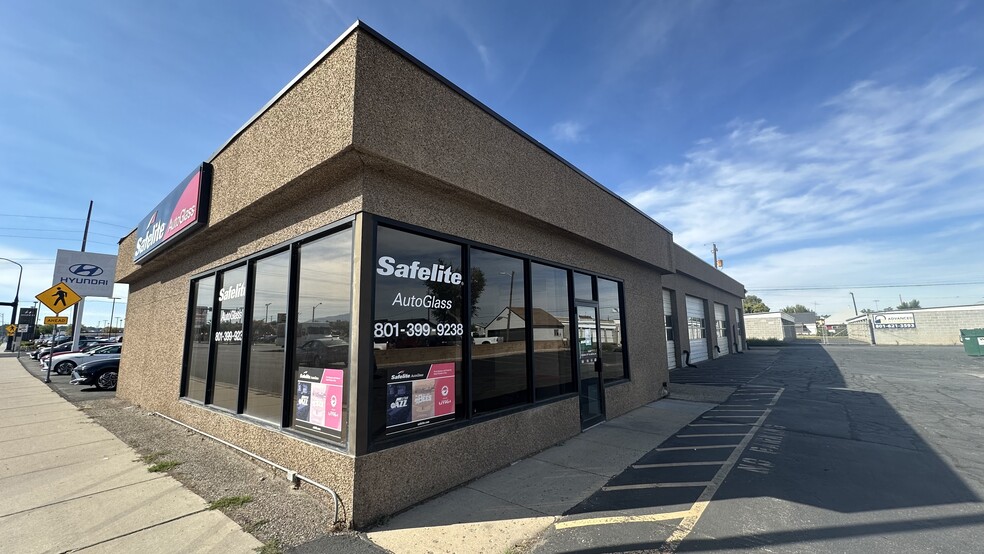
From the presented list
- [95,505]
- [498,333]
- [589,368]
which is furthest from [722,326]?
[95,505]

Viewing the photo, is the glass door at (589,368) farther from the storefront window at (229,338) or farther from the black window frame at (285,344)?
the storefront window at (229,338)

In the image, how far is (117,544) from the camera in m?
3.71

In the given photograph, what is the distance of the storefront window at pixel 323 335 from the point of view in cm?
456

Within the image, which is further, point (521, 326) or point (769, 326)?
point (769, 326)

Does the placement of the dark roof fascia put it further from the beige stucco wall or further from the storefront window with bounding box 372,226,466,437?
the storefront window with bounding box 372,226,466,437

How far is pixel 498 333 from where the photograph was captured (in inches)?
245

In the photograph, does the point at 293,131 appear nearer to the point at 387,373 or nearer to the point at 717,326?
the point at 387,373

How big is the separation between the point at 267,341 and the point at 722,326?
2997 cm

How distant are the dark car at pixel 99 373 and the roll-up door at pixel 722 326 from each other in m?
30.4

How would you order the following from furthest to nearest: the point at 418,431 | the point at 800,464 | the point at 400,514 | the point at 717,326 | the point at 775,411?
the point at 717,326 → the point at 775,411 → the point at 800,464 → the point at 418,431 → the point at 400,514

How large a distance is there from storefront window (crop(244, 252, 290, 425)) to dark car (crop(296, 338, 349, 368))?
18.8 inches

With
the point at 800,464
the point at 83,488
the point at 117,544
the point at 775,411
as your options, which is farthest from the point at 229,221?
the point at 775,411

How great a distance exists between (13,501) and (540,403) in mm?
6707

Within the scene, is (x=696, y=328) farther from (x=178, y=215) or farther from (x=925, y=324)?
(x=925, y=324)
